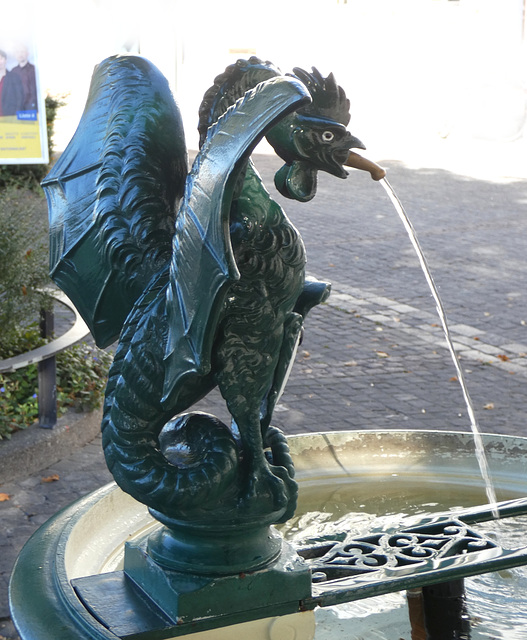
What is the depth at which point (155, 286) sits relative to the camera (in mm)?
1866

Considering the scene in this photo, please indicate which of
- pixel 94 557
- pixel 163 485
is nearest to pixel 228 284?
pixel 163 485

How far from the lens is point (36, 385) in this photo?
5.52 meters

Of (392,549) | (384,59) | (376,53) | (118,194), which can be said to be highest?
(376,53)

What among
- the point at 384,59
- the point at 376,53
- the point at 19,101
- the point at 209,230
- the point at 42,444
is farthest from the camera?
the point at 376,53

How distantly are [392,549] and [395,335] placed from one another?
5241 millimetres

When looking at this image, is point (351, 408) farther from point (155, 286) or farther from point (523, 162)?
point (523, 162)

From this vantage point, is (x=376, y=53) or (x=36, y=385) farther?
(x=376, y=53)

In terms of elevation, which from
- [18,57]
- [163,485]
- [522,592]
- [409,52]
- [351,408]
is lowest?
[351,408]

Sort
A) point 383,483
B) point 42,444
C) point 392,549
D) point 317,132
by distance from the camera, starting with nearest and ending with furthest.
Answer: point 317,132 → point 392,549 → point 383,483 → point 42,444

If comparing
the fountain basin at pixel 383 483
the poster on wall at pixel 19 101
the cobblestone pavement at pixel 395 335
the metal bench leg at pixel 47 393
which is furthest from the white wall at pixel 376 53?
the fountain basin at pixel 383 483

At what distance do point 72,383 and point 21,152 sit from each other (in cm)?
140

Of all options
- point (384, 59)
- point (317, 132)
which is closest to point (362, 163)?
point (317, 132)

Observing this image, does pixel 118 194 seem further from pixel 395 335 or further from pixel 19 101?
pixel 395 335

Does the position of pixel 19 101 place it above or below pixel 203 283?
above
